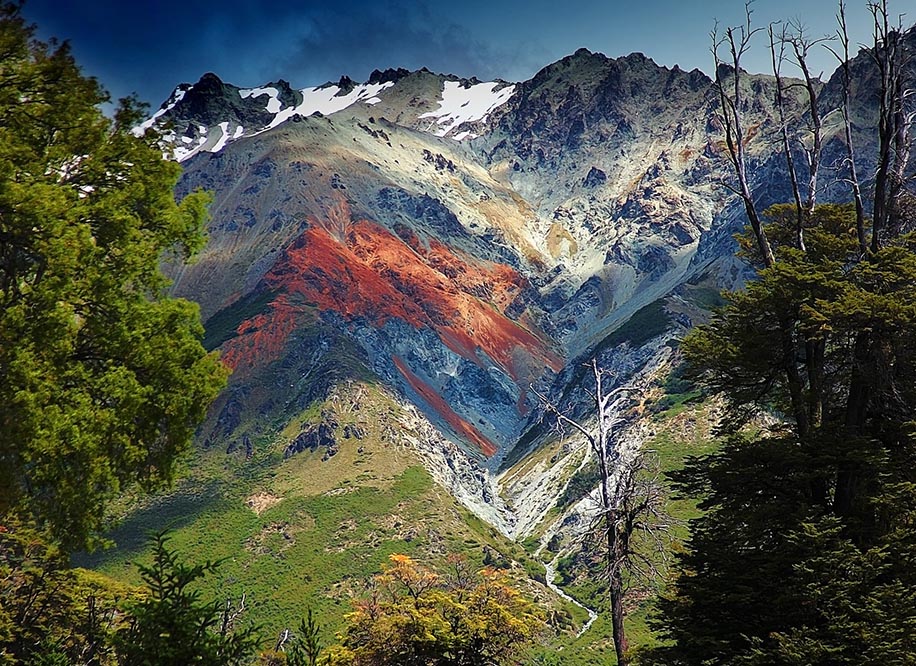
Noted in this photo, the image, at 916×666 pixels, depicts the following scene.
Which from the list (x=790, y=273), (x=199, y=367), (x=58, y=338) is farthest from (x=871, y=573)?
(x=58, y=338)

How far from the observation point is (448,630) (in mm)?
29453

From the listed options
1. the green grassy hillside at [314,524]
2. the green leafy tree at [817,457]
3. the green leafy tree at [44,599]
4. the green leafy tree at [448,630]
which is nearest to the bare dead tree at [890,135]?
the green leafy tree at [817,457]

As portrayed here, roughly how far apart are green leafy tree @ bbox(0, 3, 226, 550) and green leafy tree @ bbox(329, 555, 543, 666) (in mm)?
17843

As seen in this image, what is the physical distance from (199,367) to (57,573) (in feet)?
55.2

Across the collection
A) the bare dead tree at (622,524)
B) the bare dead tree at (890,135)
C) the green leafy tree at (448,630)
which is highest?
the bare dead tree at (890,135)

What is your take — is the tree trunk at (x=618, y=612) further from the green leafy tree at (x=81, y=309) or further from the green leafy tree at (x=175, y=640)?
the green leafy tree at (x=81, y=309)

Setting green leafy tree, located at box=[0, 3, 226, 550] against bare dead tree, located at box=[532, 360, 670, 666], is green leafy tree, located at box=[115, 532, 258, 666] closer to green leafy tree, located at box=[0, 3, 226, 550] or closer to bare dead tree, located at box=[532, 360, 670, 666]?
green leafy tree, located at box=[0, 3, 226, 550]

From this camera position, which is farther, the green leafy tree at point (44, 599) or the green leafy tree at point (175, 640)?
the green leafy tree at point (44, 599)

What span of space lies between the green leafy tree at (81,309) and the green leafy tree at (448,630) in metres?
17.8

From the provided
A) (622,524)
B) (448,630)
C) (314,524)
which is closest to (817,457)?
(622,524)

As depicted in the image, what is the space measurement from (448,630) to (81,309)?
2140cm

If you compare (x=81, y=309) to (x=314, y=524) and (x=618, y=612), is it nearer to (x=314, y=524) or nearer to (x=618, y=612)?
(x=618, y=612)

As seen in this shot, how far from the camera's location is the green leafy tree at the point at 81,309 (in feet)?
39.9

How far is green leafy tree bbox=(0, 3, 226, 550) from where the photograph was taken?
1217 cm
